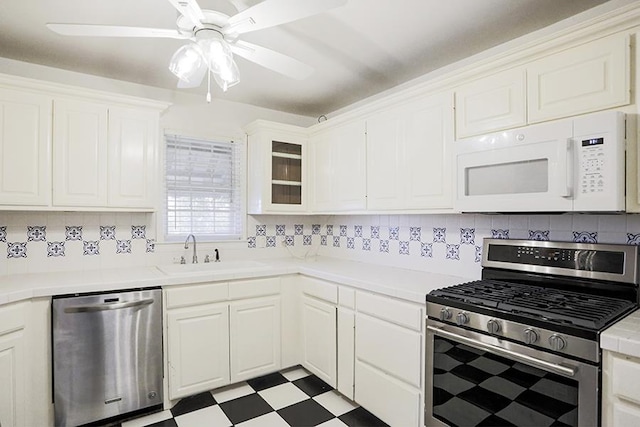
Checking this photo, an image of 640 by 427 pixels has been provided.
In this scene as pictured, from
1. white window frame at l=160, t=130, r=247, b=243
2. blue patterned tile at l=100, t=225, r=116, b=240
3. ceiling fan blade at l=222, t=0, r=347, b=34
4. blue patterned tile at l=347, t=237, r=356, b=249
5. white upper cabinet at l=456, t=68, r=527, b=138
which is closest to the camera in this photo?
ceiling fan blade at l=222, t=0, r=347, b=34

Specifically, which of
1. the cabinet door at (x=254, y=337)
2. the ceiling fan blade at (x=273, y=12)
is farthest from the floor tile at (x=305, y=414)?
the ceiling fan blade at (x=273, y=12)

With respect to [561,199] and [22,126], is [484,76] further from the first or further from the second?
[22,126]

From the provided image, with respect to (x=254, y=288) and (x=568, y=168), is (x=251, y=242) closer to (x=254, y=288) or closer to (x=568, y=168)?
(x=254, y=288)

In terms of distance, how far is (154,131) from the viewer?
8.63ft

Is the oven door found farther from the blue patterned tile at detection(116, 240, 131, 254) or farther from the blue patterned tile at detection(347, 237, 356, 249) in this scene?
the blue patterned tile at detection(116, 240, 131, 254)

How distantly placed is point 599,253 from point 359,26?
1.69 meters

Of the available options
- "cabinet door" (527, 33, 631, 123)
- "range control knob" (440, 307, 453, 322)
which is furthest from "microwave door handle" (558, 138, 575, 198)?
"range control knob" (440, 307, 453, 322)

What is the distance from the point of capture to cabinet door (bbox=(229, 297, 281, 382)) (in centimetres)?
257

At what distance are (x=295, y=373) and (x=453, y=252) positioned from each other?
1.53 m

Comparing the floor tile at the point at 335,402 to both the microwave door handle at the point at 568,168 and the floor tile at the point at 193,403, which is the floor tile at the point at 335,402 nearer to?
the floor tile at the point at 193,403

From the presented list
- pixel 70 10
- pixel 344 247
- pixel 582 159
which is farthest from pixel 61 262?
pixel 582 159

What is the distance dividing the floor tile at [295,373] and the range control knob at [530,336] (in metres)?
1.82

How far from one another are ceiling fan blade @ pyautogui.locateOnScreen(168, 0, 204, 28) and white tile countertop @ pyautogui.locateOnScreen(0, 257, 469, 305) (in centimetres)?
157

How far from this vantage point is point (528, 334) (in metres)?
1.39
